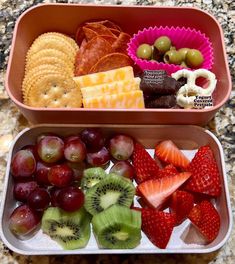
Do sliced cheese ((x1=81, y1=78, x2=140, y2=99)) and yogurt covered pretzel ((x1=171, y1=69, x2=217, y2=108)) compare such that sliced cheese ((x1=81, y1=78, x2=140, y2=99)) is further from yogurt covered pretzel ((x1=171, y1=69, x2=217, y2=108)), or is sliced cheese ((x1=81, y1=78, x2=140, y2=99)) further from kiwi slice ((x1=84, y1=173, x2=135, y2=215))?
kiwi slice ((x1=84, y1=173, x2=135, y2=215))

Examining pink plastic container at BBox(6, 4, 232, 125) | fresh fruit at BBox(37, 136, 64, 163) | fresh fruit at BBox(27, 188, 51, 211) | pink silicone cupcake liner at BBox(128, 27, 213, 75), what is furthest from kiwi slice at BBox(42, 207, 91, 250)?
pink silicone cupcake liner at BBox(128, 27, 213, 75)

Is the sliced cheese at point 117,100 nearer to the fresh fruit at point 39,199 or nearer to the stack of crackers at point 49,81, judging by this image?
the stack of crackers at point 49,81

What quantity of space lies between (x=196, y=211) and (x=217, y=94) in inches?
12.2

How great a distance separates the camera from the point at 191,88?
0.99m

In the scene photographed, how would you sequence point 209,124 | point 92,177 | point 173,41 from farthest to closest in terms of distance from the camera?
1. point 173,41
2. point 209,124
3. point 92,177

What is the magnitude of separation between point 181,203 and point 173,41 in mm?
478

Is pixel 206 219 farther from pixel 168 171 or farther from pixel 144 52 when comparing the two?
pixel 144 52

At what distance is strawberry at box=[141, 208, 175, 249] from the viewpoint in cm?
86

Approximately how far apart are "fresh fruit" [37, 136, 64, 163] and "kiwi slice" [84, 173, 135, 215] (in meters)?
0.11

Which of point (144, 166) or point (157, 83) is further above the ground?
point (157, 83)

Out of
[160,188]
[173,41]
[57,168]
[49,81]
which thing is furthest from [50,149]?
[173,41]

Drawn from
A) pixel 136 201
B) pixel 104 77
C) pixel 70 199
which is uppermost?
pixel 104 77

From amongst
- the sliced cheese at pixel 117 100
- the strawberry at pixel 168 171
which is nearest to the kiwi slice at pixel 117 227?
the strawberry at pixel 168 171

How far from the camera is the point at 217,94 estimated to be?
103 centimetres
